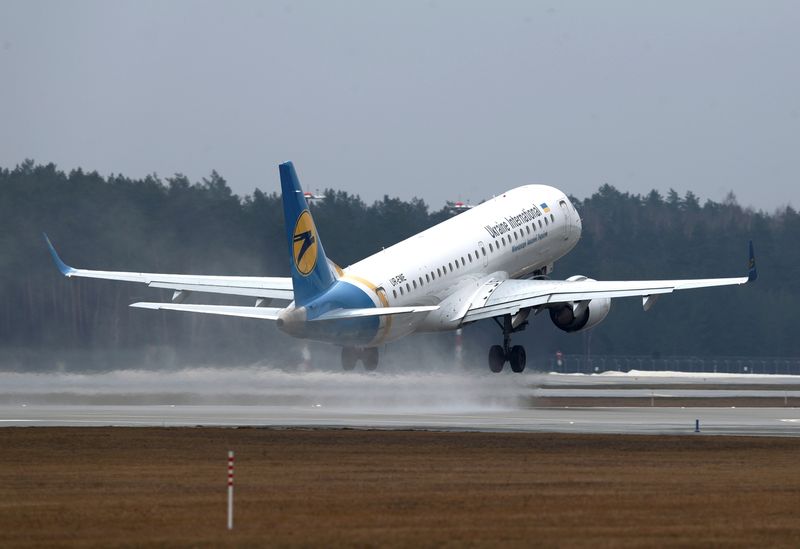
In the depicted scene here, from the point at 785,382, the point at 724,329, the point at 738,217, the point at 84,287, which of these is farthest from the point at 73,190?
the point at 738,217

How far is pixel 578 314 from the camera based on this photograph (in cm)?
6719

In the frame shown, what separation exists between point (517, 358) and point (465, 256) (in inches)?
194

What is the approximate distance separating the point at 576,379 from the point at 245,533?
70361 millimetres

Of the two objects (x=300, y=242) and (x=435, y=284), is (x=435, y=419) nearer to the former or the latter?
(x=300, y=242)

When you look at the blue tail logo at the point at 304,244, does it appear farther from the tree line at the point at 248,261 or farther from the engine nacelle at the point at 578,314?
the engine nacelle at the point at 578,314

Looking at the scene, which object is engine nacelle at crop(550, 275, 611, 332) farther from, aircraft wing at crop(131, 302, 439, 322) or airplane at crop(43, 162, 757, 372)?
aircraft wing at crop(131, 302, 439, 322)

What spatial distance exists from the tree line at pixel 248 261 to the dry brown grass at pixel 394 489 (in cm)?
2179

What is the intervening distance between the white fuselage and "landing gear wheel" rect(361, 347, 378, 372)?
1812 mm

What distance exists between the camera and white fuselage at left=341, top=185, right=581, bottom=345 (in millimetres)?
61031

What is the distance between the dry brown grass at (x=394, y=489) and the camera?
26.7 m

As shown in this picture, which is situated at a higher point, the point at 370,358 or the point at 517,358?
the point at 517,358

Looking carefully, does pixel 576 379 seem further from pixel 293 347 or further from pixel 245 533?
pixel 245 533

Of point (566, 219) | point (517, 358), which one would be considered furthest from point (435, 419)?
point (566, 219)

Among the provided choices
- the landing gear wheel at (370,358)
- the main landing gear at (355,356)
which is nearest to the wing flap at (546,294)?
the landing gear wheel at (370,358)
